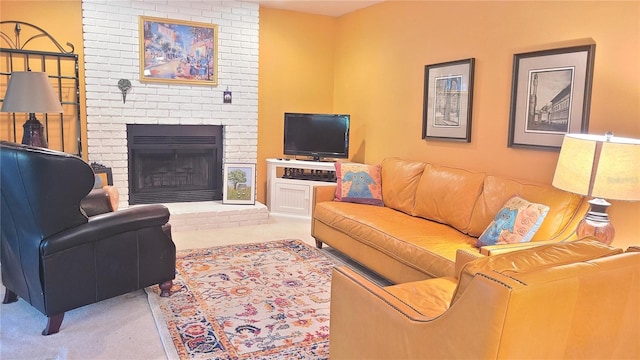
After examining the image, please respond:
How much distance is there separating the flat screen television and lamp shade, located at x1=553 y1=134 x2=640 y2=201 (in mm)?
3162

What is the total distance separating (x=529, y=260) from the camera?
145 centimetres

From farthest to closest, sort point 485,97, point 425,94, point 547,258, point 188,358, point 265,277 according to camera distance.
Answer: point 425,94 < point 485,97 < point 265,277 < point 188,358 < point 547,258

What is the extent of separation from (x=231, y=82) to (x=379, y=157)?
196cm

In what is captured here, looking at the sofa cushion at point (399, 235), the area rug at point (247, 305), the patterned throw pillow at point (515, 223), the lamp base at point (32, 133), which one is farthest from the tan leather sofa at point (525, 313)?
the lamp base at point (32, 133)

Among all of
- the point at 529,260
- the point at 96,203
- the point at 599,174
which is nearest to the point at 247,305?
the point at 96,203

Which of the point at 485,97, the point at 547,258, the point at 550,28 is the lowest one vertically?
the point at 547,258

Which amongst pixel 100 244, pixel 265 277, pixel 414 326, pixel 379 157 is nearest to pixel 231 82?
pixel 379 157

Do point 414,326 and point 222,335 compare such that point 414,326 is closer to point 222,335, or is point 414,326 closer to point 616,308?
point 616,308

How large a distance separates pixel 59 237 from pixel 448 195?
2.65 metres

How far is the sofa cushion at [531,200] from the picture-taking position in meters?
2.74

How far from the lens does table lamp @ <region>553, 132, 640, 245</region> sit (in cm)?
230

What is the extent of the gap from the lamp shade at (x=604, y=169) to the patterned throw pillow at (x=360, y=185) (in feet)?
6.47

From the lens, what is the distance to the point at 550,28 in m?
3.25

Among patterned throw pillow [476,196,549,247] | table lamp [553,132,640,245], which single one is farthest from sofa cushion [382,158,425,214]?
table lamp [553,132,640,245]
